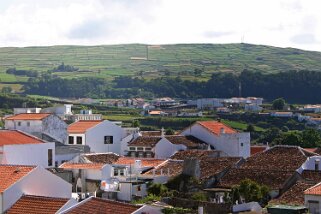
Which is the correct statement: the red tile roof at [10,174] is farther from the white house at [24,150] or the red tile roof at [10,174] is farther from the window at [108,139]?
the window at [108,139]

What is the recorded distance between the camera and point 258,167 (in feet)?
174

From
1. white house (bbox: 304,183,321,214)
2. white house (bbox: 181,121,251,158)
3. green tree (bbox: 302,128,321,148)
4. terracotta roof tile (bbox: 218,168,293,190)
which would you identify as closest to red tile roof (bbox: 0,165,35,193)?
white house (bbox: 304,183,321,214)

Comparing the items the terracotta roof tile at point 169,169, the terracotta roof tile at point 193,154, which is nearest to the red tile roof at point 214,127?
the terracotta roof tile at point 193,154

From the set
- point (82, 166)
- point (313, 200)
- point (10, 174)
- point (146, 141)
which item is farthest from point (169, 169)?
point (10, 174)

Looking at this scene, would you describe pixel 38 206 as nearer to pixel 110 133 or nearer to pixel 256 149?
pixel 110 133

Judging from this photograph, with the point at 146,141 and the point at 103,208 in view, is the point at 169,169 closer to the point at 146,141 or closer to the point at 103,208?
the point at 146,141

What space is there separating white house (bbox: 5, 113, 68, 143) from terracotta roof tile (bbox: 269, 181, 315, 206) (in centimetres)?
2103

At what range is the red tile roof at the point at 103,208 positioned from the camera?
1190 inches

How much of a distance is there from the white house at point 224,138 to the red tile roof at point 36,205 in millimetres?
32031

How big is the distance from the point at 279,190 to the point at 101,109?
87.6 metres

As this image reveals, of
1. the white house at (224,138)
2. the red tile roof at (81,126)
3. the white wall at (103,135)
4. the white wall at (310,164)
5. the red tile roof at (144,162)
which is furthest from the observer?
the white house at (224,138)

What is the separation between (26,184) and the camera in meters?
34.7

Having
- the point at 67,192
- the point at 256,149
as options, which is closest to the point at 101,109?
the point at 256,149

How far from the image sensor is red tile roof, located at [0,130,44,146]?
4838 cm
